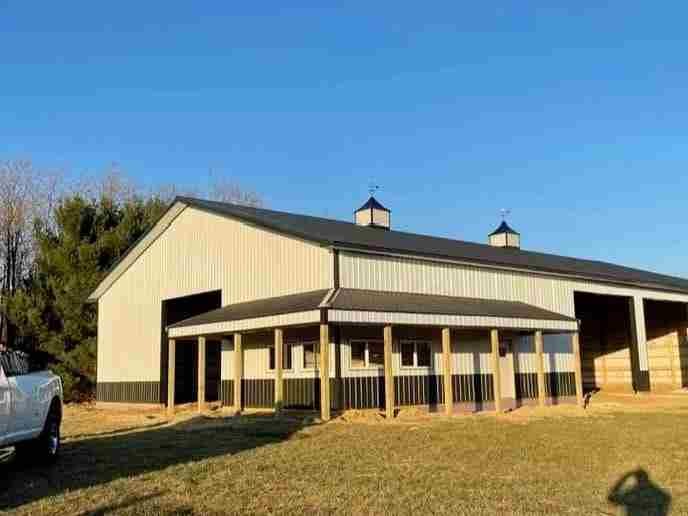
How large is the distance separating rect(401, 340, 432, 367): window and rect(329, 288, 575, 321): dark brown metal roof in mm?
1375

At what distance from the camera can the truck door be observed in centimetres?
873

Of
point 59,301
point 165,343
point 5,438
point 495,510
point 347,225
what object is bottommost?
point 495,510

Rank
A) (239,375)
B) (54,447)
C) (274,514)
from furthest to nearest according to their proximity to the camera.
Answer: (239,375) → (54,447) → (274,514)

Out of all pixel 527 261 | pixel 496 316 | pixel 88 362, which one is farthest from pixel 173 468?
pixel 88 362

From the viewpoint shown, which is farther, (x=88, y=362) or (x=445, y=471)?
(x=88, y=362)

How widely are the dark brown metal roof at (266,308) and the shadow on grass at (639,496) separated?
8872 mm

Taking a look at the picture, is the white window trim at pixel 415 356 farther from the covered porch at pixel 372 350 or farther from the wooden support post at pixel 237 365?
the wooden support post at pixel 237 365

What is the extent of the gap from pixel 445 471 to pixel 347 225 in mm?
16996

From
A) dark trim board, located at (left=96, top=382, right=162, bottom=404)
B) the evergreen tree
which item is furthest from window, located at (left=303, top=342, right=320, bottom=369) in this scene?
the evergreen tree

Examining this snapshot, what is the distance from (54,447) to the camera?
10.9 meters

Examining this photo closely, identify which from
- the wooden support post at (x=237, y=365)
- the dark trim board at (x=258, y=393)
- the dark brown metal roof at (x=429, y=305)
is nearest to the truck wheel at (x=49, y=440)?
the dark brown metal roof at (x=429, y=305)

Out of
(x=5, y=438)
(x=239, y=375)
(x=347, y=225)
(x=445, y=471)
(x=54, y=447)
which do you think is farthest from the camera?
(x=347, y=225)

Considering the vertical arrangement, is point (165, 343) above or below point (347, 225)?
below

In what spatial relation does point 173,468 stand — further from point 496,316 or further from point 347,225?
point 347,225
